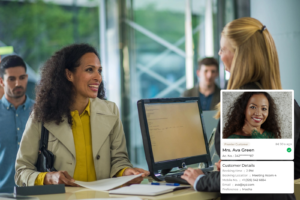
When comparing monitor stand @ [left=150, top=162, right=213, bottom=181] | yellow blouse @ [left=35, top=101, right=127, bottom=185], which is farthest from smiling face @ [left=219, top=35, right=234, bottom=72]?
yellow blouse @ [left=35, top=101, right=127, bottom=185]

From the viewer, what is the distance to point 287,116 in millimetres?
1208

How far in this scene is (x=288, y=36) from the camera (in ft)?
12.7

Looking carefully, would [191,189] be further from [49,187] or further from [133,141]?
[133,141]

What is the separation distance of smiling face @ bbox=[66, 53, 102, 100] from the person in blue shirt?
3.28 feet

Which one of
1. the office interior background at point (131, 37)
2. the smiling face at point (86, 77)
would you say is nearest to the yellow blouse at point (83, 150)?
the smiling face at point (86, 77)

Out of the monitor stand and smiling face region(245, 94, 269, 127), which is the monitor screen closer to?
the monitor stand

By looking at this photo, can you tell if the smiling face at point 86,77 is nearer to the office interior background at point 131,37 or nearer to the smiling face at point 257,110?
the smiling face at point 257,110

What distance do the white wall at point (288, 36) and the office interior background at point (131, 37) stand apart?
2.11m

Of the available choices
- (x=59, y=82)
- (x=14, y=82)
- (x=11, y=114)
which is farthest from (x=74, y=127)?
(x=14, y=82)

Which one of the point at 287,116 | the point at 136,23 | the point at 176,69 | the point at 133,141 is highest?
the point at 136,23

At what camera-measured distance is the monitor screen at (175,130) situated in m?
1.86

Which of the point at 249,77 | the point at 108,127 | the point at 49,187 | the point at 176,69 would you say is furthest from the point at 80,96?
the point at 176,69

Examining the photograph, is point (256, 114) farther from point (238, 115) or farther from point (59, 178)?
point (59, 178)

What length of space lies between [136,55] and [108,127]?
397 cm
